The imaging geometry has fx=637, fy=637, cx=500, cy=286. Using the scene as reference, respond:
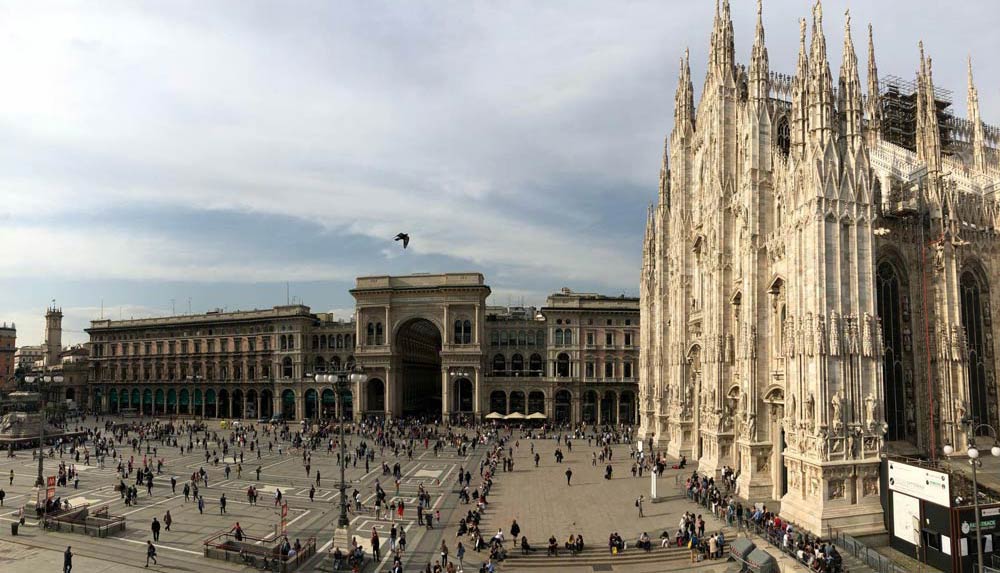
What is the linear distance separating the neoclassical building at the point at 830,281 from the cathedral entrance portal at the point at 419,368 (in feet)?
149

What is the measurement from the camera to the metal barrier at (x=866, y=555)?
74.6 feet

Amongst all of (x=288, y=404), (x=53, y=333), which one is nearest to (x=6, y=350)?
(x=53, y=333)

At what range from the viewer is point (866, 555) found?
930 inches

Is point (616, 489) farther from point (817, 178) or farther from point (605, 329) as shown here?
point (605, 329)

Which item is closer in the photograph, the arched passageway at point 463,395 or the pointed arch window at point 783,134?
the pointed arch window at point 783,134

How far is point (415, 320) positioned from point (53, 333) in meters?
94.3

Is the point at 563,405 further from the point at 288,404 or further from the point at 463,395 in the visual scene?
the point at 288,404

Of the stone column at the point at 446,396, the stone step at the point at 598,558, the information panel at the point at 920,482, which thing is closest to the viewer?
the information panel at the point at 920,482

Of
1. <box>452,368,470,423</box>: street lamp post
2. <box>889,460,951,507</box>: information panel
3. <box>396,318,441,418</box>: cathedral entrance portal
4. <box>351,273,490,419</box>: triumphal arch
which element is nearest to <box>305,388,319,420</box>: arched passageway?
<box>351,273,490,419</box>: triumphal arch

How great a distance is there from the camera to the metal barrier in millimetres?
A: 22750

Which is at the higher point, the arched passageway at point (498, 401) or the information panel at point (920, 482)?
the information panel at point (920, 482)

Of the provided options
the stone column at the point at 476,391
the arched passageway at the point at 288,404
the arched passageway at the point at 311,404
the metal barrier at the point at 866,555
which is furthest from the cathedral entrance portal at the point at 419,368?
the metal barrier at the point at 866,555

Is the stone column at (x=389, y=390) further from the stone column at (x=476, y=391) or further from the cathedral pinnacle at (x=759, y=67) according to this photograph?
the cathedral pinnacle at (x=759, y=67)

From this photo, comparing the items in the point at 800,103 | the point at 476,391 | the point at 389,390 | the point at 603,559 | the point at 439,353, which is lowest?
the point at 603,559
